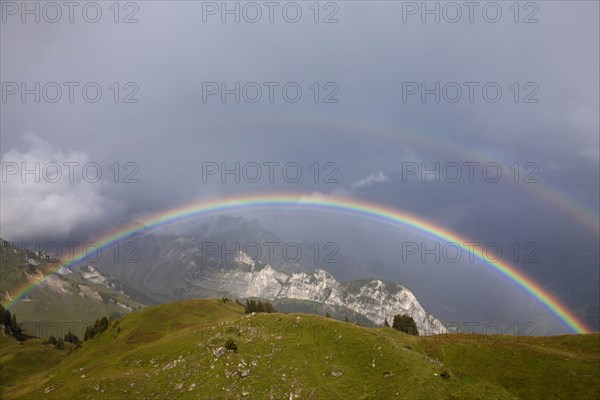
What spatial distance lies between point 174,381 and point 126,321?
239 feet

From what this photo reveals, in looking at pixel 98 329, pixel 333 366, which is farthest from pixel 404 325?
pixel 98 329

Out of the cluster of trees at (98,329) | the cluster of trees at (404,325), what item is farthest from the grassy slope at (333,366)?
the cluster of trees at (98,329)

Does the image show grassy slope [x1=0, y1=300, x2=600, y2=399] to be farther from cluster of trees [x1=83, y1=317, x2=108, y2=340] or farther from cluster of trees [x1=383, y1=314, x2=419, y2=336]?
cluster of trees [x1=83, y1=317, x2=108, y2=340]

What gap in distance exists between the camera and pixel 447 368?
226 feet

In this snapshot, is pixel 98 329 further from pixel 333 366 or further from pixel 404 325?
pixel 404 325

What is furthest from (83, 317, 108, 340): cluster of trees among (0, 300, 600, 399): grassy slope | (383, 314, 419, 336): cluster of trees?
(383, 314, 419, 336): cluster of trees

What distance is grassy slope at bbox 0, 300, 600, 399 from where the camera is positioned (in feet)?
204

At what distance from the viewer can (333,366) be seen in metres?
68.1

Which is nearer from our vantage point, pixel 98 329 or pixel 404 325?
pixel 404 325

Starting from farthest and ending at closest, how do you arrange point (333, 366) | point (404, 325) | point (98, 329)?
point (98, 329) < point (404, 325) < point (333, 366)

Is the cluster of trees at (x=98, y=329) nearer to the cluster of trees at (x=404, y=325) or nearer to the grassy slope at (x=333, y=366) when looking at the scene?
the grassy slope at (x=333, y=366)

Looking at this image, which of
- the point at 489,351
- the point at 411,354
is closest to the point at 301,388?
the point at 411,354

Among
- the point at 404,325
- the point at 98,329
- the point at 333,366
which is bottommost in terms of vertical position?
the point at 98,329

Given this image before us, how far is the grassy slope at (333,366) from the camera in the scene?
62125 mm
